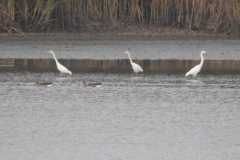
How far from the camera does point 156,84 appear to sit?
48.6 ft

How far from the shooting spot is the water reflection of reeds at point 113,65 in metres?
17.5

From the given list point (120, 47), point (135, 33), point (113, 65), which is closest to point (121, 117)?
point (113, 65)

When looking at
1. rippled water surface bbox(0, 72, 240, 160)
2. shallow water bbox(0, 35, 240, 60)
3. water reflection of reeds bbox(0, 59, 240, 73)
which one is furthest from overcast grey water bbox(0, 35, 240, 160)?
shallow water bbox(0, 35, 240, 60)

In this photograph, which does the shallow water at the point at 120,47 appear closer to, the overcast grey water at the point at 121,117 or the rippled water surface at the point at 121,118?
the overcast grey water at the point at 121,117

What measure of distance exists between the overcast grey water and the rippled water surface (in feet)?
0.04

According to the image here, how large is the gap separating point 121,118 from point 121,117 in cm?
9

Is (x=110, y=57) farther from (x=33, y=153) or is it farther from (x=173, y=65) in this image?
(x=33, y=153)

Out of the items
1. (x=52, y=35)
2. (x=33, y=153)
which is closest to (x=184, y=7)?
(x=52, y=35)

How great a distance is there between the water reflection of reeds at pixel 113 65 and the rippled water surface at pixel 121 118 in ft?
4.70

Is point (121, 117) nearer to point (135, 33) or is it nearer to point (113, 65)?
point (113, 65)

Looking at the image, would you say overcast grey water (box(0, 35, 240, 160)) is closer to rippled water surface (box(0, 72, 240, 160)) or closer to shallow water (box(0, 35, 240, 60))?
rippled water surface (box(0, 72, 240, 160))

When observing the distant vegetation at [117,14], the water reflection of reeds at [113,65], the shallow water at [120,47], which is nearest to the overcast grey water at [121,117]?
the water reflection of reeds at [113,65]

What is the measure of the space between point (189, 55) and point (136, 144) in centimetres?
1119

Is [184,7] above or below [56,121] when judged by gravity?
above
